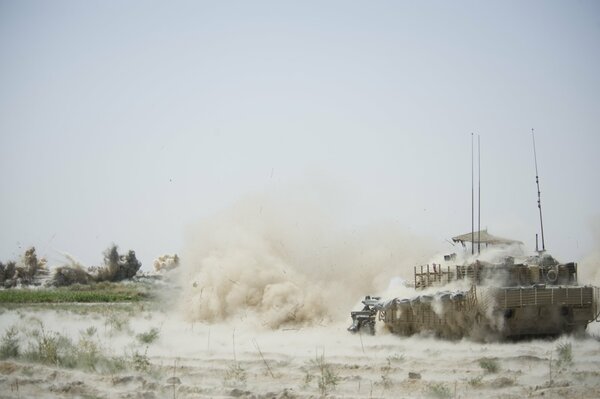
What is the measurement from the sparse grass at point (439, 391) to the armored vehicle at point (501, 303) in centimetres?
648

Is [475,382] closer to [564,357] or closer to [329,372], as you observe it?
[329,372]

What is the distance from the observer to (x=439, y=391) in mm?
11531

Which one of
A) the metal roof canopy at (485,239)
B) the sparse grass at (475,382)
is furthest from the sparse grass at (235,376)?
the metal roof canopy at (485,239)

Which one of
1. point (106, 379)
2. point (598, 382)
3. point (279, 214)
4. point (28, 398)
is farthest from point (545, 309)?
point (279, 214)

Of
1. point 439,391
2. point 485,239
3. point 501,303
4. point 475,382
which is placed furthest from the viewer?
point 485,239

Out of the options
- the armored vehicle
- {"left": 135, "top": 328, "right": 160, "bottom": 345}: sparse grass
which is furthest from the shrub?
{"left": 135, "top": 328, "right": 160, "bottom": 345}: sparse grass

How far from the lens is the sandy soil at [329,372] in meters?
12.2

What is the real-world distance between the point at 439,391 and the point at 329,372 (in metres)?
3.00

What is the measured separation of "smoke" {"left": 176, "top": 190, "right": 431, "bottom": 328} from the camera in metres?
27.8

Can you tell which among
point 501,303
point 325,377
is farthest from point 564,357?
point 325,377

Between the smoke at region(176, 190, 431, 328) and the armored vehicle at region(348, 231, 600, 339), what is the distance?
6863 mm

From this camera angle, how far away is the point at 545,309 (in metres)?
19.0

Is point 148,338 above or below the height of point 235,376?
above

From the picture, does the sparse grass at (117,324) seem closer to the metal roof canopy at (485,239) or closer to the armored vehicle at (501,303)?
the armored vehicle at (501,303)
